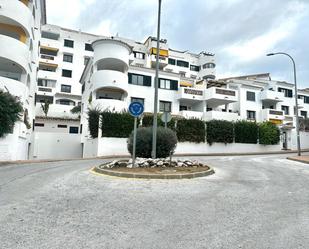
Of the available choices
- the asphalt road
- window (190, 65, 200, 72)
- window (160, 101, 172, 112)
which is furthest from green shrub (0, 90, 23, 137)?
window (190, 65, 200, 72)

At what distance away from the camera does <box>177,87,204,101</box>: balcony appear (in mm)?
36844

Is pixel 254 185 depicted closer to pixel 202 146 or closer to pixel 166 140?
pixel 166 140

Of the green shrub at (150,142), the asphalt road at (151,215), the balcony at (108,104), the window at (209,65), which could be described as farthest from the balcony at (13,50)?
the window at (209,65)

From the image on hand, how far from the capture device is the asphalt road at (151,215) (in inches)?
175

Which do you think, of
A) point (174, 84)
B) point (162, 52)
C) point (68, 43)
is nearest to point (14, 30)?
point (174, 84)

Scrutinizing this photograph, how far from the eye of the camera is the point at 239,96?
44.6 meters

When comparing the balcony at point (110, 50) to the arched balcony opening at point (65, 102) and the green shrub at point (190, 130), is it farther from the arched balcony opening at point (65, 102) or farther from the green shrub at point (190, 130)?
the arched balcony opening at point (65, 102)

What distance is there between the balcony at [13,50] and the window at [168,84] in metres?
18.4

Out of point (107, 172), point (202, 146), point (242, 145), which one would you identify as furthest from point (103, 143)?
point (242, 145)

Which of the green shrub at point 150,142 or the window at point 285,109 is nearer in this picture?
the green shrub at point 150,142

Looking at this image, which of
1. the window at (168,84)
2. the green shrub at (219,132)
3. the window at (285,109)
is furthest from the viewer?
the window at (285,109)

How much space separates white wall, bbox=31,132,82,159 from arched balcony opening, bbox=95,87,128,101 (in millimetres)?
5697

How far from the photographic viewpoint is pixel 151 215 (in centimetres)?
583

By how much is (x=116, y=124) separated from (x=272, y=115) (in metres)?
29.8
